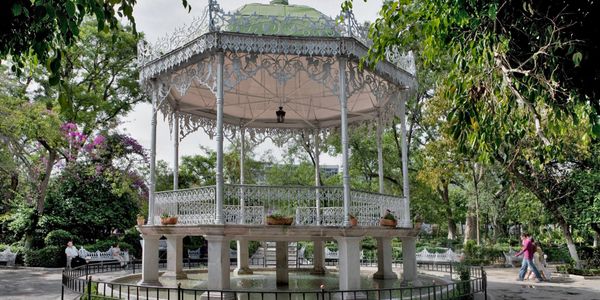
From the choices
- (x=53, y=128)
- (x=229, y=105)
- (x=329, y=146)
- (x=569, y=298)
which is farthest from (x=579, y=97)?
(x=329, y=146)

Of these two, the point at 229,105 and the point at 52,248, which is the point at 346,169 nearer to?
the point at 229,105

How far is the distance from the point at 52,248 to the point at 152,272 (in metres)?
12.8

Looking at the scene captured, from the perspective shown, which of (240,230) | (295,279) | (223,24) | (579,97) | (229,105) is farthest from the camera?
(229,105)

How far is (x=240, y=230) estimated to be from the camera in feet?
38.8

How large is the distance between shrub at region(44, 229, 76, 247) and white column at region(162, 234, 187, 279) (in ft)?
40.9

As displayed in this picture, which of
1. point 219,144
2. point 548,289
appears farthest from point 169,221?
point 548,289

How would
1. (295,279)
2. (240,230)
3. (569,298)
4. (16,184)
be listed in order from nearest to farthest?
(240,230) < (569,298) < (295,279) < (16,184)

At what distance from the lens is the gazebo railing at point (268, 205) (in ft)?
40.2

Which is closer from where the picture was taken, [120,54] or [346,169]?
[346,169]

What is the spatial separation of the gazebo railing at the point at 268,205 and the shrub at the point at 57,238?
13603mm

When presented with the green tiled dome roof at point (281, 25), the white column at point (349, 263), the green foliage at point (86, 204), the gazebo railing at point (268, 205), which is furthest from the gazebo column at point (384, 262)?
the green foliage at point (86, 204)

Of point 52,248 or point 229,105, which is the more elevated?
point 229,105

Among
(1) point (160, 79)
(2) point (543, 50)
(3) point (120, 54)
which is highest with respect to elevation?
(3) point (120, 54)

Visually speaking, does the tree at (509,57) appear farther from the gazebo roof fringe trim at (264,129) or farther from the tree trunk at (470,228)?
the tree trunk at (470,228)
